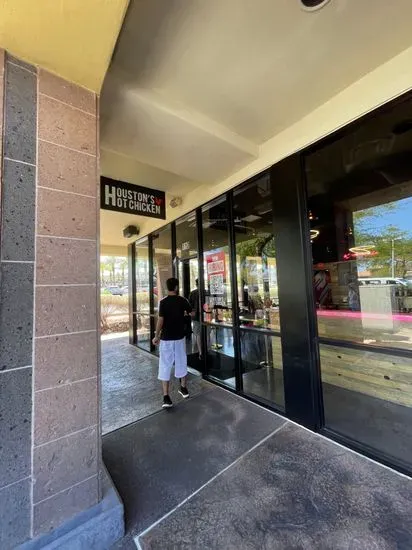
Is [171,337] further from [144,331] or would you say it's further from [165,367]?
[144,331]

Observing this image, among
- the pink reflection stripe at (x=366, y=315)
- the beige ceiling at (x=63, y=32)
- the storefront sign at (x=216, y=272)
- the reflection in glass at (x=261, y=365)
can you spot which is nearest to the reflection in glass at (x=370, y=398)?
the pink reflection stripe at (x=366, y=315)

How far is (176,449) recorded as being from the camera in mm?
2182

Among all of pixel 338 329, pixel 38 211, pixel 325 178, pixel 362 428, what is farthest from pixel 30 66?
pixel 362 428

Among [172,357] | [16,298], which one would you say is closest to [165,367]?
[172,357]

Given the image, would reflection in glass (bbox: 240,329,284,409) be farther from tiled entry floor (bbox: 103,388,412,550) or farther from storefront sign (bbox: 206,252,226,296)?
storefront sign (bbox: 206,252,226,296)

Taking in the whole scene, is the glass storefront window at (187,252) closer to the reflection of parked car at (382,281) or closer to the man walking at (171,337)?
the man walking at (171,337)

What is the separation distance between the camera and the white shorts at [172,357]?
121 inches

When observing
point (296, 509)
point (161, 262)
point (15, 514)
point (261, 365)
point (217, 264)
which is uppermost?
point (161, 262)

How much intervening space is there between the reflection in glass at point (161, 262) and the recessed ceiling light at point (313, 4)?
12.6 ft

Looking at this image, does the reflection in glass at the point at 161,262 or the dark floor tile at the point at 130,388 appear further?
the reflection in glass at the point at 161,262

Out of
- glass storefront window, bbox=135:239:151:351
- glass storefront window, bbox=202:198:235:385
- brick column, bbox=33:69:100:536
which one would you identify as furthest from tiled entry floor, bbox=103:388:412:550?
glass storefront window, bbox=135:239:151:351

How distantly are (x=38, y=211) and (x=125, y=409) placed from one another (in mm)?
2474

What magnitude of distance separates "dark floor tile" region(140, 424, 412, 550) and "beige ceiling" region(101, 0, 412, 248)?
2905mm

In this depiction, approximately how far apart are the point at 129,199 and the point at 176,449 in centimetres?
285
